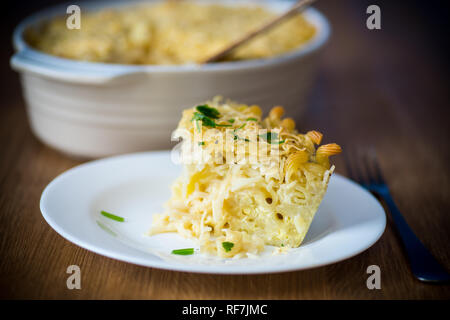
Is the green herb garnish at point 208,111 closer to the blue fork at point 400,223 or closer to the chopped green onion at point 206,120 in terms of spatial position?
the chopped green onion at point 206,120

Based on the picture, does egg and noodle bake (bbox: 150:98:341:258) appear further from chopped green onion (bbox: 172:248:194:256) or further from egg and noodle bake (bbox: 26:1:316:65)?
egg and noodle bake (bbox: 26:1:316:65)

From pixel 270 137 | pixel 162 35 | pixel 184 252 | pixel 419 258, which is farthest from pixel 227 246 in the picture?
pixel 162 35

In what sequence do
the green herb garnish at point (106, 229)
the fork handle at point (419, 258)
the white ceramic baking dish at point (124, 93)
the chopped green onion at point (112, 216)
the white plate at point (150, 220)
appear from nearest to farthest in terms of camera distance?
the white plate at point (150, 220)
the fork handle at point (419, 258)
the green herb garnish at point (106, 229)
the chopped green onion at point (112, 216)
the white ceramic baking dish at point (124, 93)

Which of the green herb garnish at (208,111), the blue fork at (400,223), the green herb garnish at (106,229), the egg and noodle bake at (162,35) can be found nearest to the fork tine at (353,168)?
the blue fork at (400,223)

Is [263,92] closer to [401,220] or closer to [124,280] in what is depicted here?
[401,220]

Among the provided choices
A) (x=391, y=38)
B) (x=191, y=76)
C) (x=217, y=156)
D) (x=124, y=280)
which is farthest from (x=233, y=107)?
(x=391, y=38)

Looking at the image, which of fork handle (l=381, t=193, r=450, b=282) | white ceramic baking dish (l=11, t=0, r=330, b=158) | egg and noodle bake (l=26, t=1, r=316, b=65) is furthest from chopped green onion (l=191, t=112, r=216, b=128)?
egg and noodle bake (l=26, t=1, r=316, b=65)
